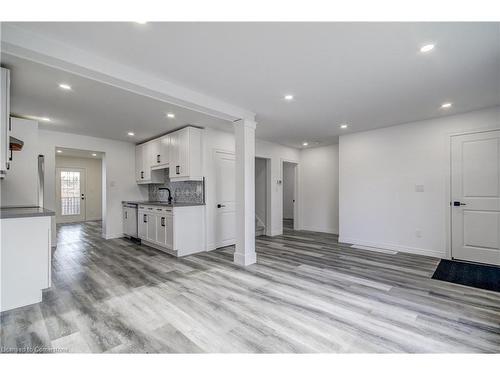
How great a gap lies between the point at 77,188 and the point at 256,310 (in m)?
9.19

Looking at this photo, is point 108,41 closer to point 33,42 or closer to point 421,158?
point 33,42

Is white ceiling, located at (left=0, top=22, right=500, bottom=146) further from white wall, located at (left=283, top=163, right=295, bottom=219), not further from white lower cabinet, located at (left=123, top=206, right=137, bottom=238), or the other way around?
white wall, located at (left=283, top=163, right=295, bottom=219)

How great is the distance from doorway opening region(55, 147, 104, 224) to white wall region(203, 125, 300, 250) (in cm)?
564

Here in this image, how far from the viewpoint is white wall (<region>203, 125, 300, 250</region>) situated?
4539 millimetres

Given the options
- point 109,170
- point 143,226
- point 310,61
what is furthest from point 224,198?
point 310,61

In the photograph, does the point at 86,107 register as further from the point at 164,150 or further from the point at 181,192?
the point at 181,192

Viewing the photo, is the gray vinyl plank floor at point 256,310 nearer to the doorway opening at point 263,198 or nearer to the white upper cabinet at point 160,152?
the white upper cabinet at point 160,152

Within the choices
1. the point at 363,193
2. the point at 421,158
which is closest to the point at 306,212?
the point at 363,193

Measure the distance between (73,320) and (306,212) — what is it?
18.8ft

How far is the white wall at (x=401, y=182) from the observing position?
390cm

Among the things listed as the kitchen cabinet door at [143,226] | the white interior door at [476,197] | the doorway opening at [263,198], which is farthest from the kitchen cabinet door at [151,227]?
the white interior door at [476,197]

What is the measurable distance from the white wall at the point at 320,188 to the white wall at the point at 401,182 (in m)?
1.05

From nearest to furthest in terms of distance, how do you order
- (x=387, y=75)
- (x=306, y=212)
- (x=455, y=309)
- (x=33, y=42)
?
(x=33, y=42) < (x=455, y=309) < (x=387, y=75) < (x=306, y=212)

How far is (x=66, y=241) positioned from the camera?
5293mm
